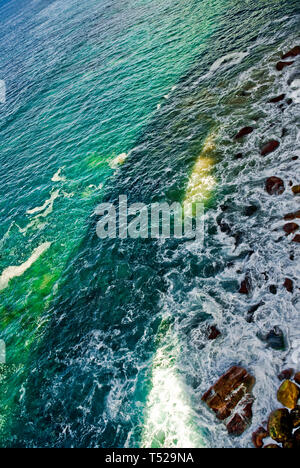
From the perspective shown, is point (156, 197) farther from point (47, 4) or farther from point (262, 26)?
point (47, 4)

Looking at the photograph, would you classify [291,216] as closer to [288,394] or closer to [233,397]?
[288,394]

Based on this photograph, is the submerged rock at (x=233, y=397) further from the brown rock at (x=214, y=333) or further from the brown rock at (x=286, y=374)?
the brown rock at (x=214, y=333)

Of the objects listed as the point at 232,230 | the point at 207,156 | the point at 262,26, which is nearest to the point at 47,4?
the point at 262,26

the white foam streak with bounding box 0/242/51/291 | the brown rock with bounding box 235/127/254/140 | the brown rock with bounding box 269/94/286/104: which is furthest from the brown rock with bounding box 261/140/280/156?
the white foam streak with bounding box 0/242/51/291

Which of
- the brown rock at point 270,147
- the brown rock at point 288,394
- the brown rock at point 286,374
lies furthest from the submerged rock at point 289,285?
the brown rock at point 270,147

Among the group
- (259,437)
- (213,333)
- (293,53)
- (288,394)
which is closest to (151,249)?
(213,333)
